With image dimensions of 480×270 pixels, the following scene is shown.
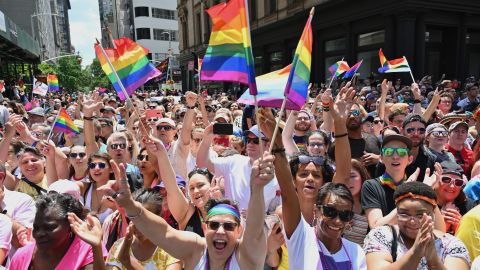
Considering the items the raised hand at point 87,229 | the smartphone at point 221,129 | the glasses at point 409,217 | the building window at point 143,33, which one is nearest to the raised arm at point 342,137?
the glasses at point 409,217

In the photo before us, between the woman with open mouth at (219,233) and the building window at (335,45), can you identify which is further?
the building window at (335,45)

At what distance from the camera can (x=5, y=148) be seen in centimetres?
448

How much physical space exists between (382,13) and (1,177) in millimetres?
14238

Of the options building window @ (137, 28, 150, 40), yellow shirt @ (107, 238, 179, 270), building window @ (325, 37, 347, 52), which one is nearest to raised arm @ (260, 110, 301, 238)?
yellow shirt @ (107, 238, 179, 270)

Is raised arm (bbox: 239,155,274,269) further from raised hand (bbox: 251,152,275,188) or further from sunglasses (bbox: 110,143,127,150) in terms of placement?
sunglasses (bbox: 110,143,127,150)

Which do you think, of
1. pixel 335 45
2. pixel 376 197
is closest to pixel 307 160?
pixel 376 197

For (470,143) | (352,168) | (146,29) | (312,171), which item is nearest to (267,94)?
(312,171)

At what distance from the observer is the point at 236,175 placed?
13.3ft

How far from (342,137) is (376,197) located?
23.4 inches

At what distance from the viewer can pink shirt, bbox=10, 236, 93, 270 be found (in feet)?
8.10

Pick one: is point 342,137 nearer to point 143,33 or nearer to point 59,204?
point 59,204

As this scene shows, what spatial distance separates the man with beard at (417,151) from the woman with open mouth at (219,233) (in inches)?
82.8

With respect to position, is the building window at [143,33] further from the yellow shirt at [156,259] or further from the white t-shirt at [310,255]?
the white t-shirt at [310,255]

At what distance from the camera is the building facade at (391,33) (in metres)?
13.7
